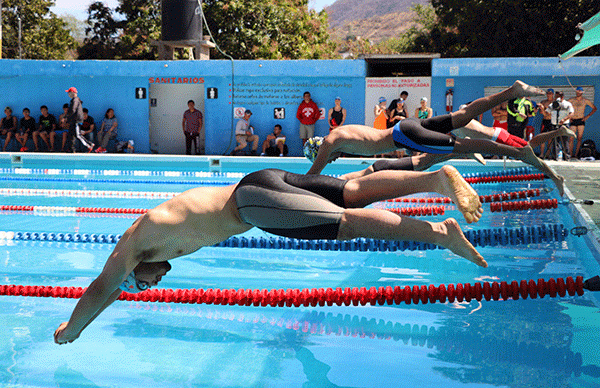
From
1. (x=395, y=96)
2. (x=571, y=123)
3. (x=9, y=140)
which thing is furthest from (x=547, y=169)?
(x=9, y=140)

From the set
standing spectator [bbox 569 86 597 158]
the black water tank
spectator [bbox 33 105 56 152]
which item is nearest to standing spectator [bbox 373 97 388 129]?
standing spectator [bbox 569 86 597 158]

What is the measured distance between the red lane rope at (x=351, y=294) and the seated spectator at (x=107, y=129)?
529 inches

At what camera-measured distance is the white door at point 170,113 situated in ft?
57.1

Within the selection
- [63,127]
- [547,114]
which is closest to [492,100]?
[547,114]

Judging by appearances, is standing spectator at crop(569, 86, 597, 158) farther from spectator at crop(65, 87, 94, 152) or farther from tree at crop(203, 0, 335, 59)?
tree at crop(203, 0, 335, 59)

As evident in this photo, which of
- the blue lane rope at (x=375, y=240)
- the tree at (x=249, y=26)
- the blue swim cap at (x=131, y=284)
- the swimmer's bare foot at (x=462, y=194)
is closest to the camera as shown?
the swimmer's bare foot at (x=462, y=194)

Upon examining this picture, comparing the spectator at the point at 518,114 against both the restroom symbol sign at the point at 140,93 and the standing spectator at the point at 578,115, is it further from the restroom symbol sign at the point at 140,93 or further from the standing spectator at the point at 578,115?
the restroom symbol sign at the point at 140,93

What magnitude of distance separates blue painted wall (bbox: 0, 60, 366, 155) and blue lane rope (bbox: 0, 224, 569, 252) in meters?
11.2

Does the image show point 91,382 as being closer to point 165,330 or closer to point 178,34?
point 165,330

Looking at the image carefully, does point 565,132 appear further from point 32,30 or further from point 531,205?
point 32,30

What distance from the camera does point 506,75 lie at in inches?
595

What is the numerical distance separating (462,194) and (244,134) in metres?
14.1

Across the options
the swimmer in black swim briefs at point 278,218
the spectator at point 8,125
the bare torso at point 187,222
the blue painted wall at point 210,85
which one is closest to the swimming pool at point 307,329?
the swimmer in black swim briefs at point 278,218

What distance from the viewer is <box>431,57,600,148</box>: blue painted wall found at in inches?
575
